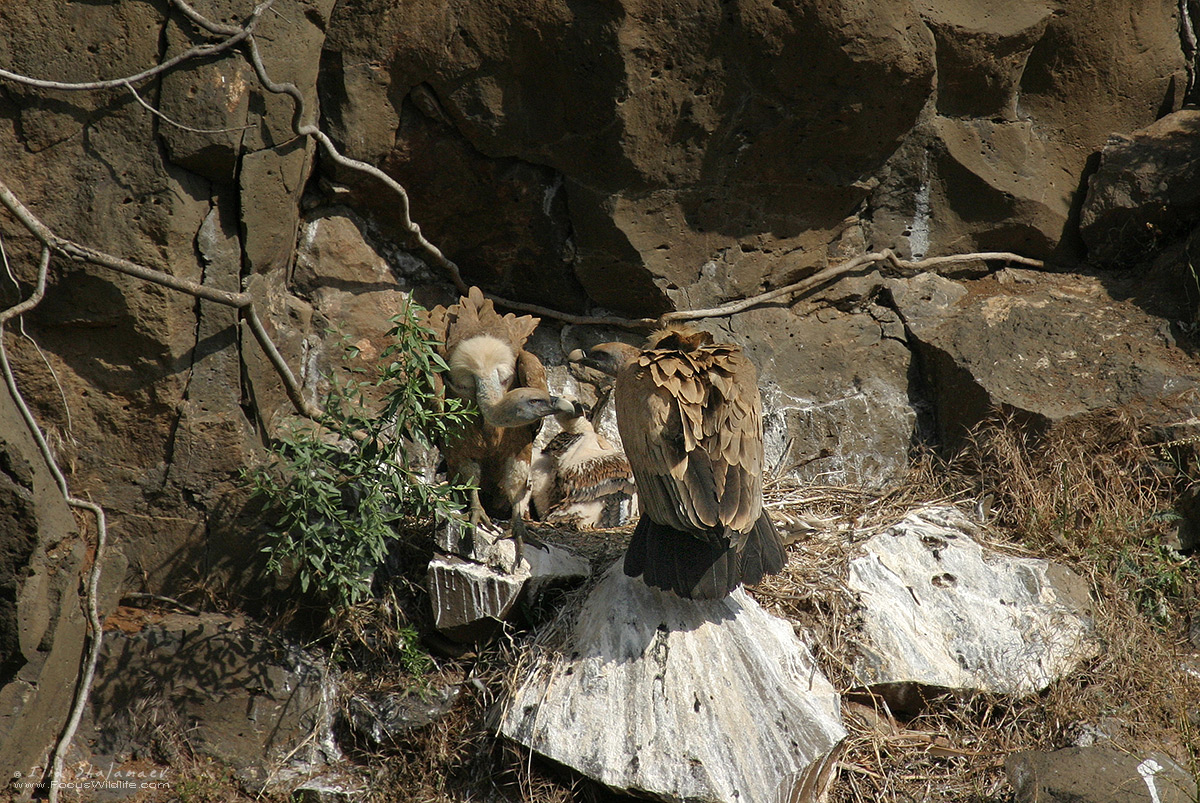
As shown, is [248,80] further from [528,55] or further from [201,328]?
[528,55]

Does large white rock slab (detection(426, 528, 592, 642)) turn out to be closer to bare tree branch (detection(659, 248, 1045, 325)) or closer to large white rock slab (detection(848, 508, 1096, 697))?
large white rock slab (detection(848, 508, 1096, 697))

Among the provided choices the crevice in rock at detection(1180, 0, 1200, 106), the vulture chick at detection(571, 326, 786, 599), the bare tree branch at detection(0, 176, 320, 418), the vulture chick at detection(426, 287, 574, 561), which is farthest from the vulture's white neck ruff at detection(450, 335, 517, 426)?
the crevice in rock at detection(1180, 0, 1200, 106)

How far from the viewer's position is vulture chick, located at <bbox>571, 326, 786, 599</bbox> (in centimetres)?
347

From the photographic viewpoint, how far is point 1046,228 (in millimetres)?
5617

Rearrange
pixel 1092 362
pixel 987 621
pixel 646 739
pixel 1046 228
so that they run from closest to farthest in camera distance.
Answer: pixel 646 739 → pixel 987 621 → pixel 1092 362 → pixel 1046 228

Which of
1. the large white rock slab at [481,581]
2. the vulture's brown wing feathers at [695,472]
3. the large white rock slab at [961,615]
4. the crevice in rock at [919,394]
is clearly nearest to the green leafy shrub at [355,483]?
the large white rock slab at [481,581]

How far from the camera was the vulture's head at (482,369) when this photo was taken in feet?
12.8

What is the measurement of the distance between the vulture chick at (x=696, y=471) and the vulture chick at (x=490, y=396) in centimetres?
48

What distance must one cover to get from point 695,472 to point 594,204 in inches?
77.9

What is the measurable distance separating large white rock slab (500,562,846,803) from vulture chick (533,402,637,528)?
900 millimetres

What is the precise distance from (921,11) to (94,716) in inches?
199

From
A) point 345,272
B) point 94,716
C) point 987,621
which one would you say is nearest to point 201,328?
point 345,272

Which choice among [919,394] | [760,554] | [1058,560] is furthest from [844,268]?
[760,554]

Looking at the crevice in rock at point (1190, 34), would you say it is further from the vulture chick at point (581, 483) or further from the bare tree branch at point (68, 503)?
the bare tree branch at point (68, 503)
